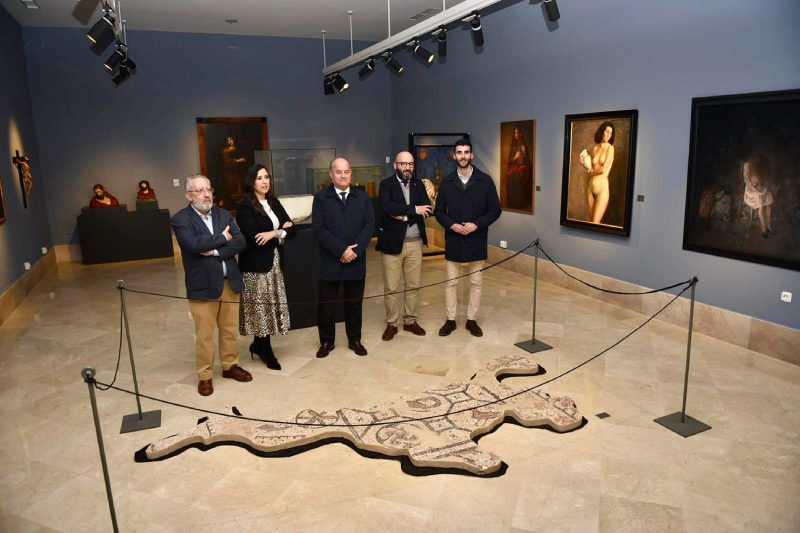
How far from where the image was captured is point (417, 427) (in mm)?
4461

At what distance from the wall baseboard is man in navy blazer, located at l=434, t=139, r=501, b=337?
232 inches

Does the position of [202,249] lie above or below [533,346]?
above

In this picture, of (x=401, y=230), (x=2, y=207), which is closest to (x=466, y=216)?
(x=401, y=230)

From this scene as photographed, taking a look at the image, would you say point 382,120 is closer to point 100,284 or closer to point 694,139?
point 100,284

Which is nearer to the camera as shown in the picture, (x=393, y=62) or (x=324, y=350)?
(x=324, y=350)

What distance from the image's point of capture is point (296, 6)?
1015cm

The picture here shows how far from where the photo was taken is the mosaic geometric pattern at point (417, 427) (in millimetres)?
4117

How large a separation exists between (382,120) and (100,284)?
25.4 feet

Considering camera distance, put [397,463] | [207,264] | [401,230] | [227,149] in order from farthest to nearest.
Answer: [227,149]
[401,230]
[207,264]
[397,463]

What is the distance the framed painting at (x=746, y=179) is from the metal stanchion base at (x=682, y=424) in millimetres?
2234

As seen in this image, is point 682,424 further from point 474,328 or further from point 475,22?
point 475,22

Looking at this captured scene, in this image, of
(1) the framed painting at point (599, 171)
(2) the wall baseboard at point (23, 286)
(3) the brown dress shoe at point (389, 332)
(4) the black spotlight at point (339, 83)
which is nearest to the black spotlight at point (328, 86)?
(4) the black spotlight at point (339, 83)

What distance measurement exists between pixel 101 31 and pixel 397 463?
5.59 meters

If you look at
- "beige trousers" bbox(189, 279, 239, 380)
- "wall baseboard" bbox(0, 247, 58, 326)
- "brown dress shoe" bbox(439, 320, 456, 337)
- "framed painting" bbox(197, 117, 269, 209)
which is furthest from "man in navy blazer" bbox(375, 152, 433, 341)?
"framed painting" bbox(197, 117, 269, 209)
